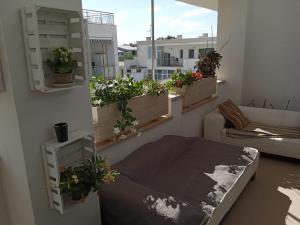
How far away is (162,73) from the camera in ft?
12.6

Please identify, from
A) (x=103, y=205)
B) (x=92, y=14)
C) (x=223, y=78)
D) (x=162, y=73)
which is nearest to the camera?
(x=103, y=205)

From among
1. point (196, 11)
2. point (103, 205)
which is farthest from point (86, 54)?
point (196, 11)

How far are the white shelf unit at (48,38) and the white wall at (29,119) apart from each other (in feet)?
0.12

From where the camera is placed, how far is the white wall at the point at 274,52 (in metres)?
4.12

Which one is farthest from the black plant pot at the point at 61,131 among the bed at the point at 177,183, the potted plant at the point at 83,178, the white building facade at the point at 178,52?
the white building facade at the point at 178,52

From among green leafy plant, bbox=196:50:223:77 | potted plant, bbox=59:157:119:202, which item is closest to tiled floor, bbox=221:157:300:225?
potted plant, bbox=59:157:119:202

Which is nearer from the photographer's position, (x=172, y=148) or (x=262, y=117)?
(x=172, y=148)

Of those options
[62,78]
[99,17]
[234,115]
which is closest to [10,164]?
[62,78]

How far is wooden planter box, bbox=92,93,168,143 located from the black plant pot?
0.82 metres

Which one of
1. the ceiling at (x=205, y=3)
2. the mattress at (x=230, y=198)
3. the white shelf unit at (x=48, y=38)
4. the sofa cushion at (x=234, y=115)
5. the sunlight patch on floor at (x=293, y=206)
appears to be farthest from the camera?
the ceiling at (x=205, y=3)

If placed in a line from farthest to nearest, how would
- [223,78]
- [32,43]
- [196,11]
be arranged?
[196,11], [223,78], [32,43]

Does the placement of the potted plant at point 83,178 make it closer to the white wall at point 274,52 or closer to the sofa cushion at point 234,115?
the sofa cushion at point 234,115

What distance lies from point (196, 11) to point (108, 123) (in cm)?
387

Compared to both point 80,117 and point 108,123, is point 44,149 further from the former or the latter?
point 108,123
